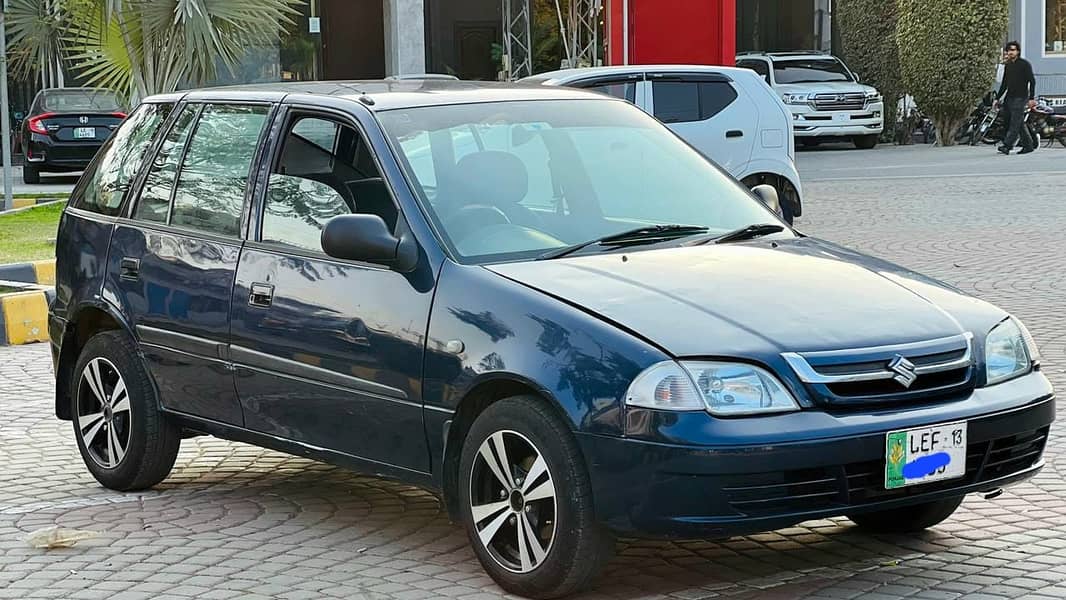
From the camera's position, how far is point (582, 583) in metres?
4.89

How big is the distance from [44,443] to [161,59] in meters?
10.2

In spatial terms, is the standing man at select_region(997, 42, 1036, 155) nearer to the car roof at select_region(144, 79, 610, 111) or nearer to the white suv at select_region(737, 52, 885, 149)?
the white suv at select_region(737, 52, 885, 149)

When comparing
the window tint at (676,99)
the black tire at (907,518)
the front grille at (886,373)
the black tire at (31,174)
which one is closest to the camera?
the front grille at (886,373)

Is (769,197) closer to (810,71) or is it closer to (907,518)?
(907,518)

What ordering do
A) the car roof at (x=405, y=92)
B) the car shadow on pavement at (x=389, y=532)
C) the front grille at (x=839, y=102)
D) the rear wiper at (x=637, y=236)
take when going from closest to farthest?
the car shadow on pavement at (x=389, y=532), the rear wiper at (x=637, y=236), the car roof at (x=405, y=92), the front grille at (x=839, y=102)

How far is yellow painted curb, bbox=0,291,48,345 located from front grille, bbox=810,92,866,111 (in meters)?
20.7

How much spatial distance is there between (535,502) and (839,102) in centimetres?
2611

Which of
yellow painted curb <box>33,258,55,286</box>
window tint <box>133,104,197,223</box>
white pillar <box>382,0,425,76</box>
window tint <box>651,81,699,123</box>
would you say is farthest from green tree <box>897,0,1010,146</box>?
window tint <box>133,104,197,223</box>

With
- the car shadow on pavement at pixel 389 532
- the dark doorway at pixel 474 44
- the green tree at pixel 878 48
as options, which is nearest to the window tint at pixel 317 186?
the car shadow on pavement at pixel 389 532

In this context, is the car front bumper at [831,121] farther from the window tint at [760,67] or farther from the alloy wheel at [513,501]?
the alloy wheel at [513,501]

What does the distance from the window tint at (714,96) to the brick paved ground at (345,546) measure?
744 cm

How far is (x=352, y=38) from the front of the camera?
130 ft

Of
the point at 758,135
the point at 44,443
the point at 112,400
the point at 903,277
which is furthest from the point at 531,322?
the point at 758,135

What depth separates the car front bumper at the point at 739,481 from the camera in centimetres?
459
